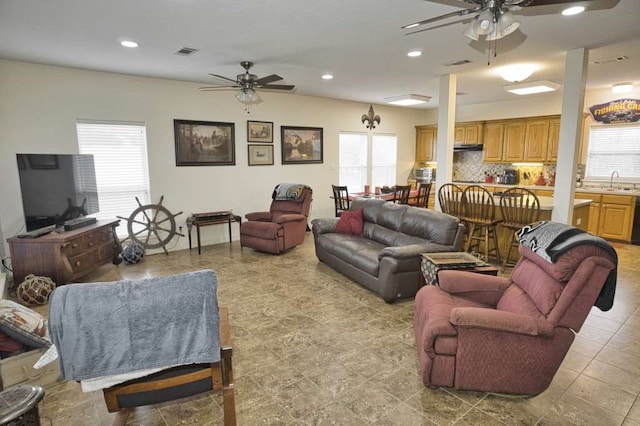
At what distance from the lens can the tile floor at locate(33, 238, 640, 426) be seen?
81.2 inches

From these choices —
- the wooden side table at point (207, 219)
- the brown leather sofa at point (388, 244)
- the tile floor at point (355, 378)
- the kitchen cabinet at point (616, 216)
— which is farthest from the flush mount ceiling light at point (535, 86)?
the wooden side table at point (207, 219)

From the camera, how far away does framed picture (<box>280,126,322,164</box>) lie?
682cm

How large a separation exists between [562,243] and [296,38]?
3032 mm

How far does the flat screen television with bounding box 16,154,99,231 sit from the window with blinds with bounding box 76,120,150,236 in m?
0.50

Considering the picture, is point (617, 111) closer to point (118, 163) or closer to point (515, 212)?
→ point (515, 212)

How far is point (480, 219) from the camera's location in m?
4.73

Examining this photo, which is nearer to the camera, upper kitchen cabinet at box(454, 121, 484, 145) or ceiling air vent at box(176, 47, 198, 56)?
ceiling air vent at box(176, 47, 198, 56)

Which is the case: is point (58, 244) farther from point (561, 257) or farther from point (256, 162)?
point (561, 257)

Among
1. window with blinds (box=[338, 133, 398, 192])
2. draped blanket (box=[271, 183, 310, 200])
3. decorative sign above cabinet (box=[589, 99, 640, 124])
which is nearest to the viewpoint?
draped blanket (box=[271, 183, 310, 200])

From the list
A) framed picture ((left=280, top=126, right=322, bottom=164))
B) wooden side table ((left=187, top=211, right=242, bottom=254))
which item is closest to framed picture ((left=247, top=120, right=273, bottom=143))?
framed picture ((left=280, top=126, right=322, bottom=164))

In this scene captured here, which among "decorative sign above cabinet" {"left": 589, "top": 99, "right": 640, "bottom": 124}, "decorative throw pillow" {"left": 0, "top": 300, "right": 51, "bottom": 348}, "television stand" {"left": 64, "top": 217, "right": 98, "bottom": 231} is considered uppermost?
"decorative sign above cabinet" {"left": 589, "top": 99, "right": 640, "bottom": 124}

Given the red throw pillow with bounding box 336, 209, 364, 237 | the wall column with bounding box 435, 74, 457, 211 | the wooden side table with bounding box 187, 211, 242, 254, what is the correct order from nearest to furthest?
the red throw pillow with bounding box 336, 209, 364, 237 < the wall column with bounding box 435, 74, 457, 211 < the wooden side table with bounding box 187, 211, 242, 254

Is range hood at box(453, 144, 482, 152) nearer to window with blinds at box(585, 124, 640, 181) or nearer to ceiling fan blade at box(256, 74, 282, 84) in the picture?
window with blinds at box(585, 124, 640, 181)

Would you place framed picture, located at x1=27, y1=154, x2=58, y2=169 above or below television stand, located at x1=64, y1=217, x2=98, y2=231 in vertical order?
above
